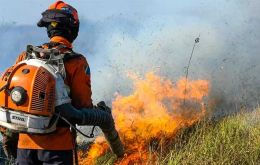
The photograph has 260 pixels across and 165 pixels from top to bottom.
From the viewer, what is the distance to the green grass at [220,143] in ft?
18.5

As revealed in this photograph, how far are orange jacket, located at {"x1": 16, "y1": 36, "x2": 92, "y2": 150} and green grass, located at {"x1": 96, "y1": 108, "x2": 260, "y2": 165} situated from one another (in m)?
2.13

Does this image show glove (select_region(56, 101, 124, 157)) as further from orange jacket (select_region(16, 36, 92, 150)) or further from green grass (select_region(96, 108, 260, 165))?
green grass (select_region(96, 108, 260, 165))

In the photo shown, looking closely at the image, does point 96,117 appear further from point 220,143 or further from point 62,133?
Result: point 220,143

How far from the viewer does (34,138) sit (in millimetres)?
3805

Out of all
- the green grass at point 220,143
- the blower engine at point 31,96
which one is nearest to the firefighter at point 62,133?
the blower engine at point 31,96

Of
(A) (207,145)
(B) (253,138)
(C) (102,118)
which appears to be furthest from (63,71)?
(B) (253,138)

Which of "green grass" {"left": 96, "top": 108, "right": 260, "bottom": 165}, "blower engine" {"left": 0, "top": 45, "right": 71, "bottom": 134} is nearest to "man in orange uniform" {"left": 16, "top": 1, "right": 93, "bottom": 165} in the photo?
"blower engine" {"left": 0, "top": 45, "right": 71, "bottom": 134}

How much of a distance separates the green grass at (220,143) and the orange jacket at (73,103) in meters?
2.13

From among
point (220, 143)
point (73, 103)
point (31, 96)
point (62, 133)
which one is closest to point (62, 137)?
point (62, 133)

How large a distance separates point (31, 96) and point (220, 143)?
9.82ft

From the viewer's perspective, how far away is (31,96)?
138 inches

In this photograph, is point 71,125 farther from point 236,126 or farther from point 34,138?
point 236,126

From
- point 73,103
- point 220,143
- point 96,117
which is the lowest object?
point 220,143

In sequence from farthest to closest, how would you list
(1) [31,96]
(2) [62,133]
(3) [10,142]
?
(3) [10,142] → (2) [62,133] → (1) [31,96]
